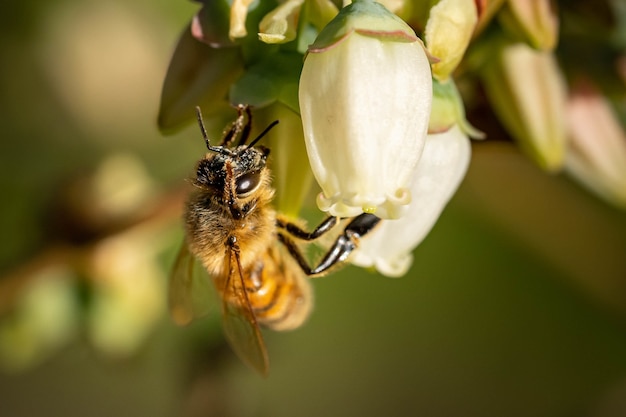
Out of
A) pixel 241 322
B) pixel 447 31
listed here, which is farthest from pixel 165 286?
pixel 447 31

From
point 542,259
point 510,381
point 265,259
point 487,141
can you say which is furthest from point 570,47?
point 510,381

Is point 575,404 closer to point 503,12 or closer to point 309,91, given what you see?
point 503,12

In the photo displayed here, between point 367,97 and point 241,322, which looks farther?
point 241,322

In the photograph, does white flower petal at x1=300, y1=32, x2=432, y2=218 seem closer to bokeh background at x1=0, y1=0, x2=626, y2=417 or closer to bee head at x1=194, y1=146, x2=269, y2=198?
bee head at x1=194, y1=146, x2=269, y2=198

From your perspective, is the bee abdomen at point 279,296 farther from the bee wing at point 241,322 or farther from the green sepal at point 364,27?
the green sepal at point 364,27

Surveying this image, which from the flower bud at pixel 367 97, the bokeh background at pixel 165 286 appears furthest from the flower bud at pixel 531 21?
the bokeh background at pixel 165 286

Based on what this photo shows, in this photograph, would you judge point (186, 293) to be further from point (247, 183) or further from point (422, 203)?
point (422, 203)

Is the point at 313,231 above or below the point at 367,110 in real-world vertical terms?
below
